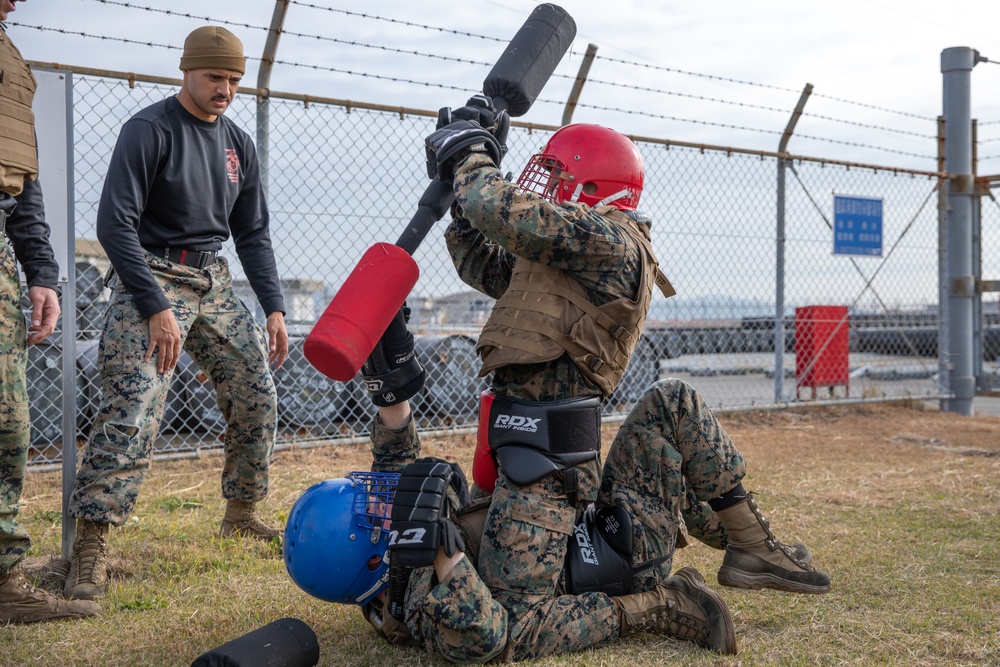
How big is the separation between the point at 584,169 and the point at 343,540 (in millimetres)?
1369

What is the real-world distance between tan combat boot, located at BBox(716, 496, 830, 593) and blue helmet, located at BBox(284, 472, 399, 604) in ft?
3.66

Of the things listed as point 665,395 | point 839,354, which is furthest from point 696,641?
point 839,354

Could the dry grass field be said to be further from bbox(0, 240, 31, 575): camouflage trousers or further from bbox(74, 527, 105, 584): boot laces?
bbox(0, 240, 31, 575): camouflage trousers

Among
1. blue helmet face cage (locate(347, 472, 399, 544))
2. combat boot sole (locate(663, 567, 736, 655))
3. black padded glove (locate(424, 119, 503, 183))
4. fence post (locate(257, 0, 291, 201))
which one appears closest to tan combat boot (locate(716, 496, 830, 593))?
combat boot sole (locate(663, 567, 736, 655))

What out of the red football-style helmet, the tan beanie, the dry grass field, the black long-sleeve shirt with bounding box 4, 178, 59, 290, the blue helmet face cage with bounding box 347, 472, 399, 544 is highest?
the tan beanie

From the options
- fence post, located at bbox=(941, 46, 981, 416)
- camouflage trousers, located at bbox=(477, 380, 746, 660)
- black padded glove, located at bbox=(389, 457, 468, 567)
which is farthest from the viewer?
fence post, located at bbox=(941, 46, 981, 416)

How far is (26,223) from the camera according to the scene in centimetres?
293

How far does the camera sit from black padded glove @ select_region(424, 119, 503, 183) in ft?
8.37

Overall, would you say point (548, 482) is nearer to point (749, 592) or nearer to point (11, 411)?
point (749, 592)

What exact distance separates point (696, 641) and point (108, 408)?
2.09 m

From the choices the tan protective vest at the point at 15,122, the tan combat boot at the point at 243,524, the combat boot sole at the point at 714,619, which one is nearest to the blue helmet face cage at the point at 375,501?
the combat boot sole at the point at 714,619

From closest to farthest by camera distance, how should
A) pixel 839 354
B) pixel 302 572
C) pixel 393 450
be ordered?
1. pixel 302 572
2. pixel 393 450
3. pixel 839 354

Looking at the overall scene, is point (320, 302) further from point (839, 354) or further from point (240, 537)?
point (839, 354)

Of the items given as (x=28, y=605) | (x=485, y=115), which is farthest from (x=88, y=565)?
(x=485, y=115)
